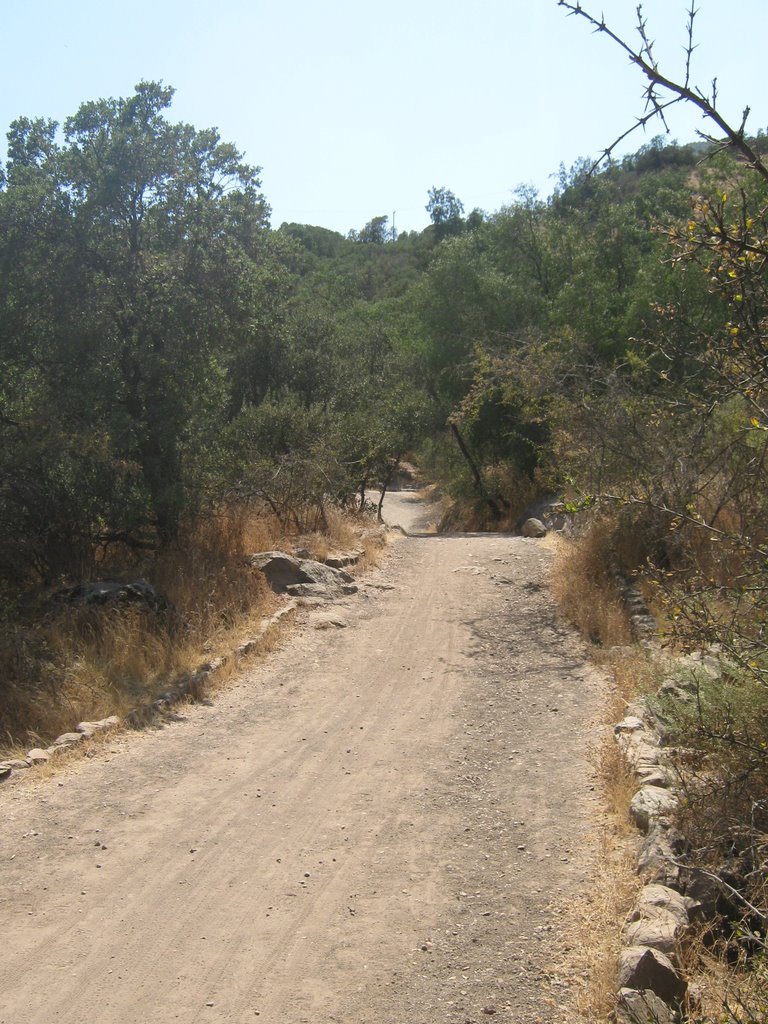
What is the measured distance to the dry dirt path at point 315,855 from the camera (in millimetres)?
4160

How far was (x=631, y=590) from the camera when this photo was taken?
10.7 m

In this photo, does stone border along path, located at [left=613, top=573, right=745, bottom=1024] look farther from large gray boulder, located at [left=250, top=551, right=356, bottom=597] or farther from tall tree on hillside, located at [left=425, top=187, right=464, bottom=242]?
tall tree on hillside, located at [left=425, top=187, right=464, bottom=242]

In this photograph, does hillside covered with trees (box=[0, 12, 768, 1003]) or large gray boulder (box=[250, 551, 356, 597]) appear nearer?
hillside covered with trees (box=[0, 12, 768, 1003])

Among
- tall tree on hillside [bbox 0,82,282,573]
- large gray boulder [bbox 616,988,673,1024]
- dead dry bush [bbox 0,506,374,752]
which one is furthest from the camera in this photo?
tall tree on hillside [bbox 0,82,282,573]

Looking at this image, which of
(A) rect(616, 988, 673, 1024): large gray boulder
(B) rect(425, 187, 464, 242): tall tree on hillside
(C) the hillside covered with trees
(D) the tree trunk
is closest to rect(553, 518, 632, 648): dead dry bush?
(C) the hillside covered with trees

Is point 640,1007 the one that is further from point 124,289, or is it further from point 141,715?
point 124,289

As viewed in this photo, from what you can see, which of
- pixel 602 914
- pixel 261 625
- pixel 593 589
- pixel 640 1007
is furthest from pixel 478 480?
pixel 640 1007

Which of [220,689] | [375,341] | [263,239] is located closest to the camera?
[220,689]

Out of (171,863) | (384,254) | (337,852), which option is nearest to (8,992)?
(171,863)

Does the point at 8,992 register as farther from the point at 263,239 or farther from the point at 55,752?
the point at 263,239

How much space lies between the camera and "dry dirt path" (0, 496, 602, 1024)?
4.16 meters

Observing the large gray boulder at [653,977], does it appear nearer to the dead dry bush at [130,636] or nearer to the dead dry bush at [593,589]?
the dead dry bush at [130,636]

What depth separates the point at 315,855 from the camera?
548cm

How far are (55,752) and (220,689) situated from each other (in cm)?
205
